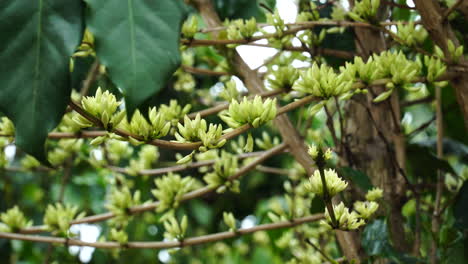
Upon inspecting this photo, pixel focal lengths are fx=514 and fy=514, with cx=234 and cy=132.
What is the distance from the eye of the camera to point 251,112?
491 mm

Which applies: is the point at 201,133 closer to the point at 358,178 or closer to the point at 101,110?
the point at 101,110

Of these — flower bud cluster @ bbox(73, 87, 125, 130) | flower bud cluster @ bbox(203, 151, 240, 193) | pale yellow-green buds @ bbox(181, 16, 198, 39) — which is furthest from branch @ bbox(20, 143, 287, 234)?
flower bud cluster @ bbox(73, 87, 125, 130)

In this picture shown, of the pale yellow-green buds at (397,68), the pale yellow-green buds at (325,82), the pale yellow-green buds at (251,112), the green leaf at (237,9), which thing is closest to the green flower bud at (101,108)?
the pale yellow-green buds at (251,112)

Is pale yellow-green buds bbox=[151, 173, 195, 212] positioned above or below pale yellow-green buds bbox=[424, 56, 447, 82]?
below

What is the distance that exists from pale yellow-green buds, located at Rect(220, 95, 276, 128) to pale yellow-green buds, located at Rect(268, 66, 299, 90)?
0.20m

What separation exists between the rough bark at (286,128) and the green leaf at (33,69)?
1.41 feet

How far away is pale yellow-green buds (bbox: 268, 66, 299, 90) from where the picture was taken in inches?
27.2

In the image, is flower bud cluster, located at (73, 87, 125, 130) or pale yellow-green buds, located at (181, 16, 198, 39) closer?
flower bud cluster, located at (73, 87, 125, 130)

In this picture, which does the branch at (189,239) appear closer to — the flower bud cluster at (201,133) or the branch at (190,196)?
the branch at (190,196)

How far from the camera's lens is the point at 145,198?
4.02ft

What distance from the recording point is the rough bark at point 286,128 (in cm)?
73

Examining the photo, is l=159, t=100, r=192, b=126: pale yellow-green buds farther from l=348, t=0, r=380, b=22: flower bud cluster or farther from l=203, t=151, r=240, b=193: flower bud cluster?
l=348, t=0, r=380, b=22: flower bud cluster

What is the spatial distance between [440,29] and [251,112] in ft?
0.99

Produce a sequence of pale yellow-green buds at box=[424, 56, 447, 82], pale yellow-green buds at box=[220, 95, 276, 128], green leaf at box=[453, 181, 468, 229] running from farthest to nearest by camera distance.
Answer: green leaf at box=[453, 181, 468, 229]
pale yellow-green buds at box=[424, 56, 447, 82]
pale yellow-green buds at box=[220, 95, 276, 128]
